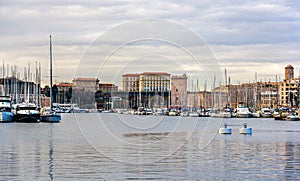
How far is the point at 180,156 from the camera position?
46188 mm

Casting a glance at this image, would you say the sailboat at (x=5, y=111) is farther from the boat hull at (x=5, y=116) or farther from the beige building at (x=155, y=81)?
the beige building at (x=155, y=81)

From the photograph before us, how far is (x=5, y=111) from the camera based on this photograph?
117 metres

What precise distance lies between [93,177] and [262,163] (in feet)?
40.0

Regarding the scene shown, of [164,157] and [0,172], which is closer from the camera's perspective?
[0,172]

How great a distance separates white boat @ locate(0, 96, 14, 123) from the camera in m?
115

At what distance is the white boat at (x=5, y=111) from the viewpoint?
114688 millimetres

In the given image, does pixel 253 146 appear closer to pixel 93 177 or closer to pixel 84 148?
pixel 84 148

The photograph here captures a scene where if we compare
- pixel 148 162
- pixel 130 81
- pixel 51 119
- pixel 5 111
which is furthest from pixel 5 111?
pixel 148 162

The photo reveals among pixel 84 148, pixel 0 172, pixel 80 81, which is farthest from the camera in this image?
pixel 80 81

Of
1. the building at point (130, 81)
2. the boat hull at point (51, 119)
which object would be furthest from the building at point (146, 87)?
the boat hull at point (51, 119)

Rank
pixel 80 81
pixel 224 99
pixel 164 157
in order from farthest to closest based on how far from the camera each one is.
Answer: pixel 224 99, pixel 80 81, pixel 164 157

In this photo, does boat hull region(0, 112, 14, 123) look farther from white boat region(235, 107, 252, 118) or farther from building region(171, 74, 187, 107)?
white boat region(235, 107, 252, 118)

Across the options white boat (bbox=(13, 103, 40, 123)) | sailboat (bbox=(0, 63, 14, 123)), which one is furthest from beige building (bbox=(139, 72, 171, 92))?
sailboat (bbox=(0, 63, 14, 123))

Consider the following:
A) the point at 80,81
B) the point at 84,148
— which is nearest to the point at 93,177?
the point at 84,148
